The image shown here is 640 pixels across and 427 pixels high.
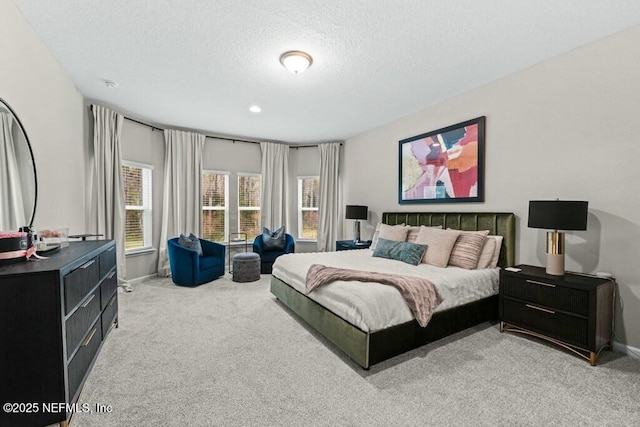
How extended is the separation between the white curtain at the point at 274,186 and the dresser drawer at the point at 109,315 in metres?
3.55

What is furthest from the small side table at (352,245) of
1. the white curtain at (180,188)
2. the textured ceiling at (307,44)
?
the white curtain at (180,188)

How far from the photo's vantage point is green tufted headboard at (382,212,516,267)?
3.29m

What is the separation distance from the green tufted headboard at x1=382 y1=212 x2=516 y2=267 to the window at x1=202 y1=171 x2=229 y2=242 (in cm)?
379

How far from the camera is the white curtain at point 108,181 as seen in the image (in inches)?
163

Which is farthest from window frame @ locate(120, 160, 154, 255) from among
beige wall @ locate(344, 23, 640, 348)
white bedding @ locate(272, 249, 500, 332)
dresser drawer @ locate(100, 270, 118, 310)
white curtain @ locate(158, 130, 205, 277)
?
beige wall @ locate(344, 23, 640, 348)

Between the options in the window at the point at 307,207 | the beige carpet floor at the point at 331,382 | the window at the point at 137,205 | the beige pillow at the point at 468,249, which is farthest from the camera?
the window at the point at 307,207

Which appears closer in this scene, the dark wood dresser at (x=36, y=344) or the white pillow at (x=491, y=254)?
the dark wood dresser at (x=36, y=344)

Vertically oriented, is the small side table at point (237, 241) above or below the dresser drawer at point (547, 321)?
above

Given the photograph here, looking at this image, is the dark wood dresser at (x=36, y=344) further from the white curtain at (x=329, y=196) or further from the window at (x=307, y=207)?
the window at (x=307, y=207)

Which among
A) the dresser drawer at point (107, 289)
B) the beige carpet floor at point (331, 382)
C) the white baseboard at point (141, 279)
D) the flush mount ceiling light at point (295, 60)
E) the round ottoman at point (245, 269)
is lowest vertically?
the beige carpet floor at point (331, 382)

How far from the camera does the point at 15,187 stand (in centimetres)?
212

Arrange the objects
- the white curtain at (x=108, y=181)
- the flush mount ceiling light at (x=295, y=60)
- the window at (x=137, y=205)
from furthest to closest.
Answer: the window at (x=137, y=205), the white curtain at (x=108, y=181), the flush mount ceiling light at (x=295, y=60)

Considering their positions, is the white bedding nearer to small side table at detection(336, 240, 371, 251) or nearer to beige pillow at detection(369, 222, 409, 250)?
beige pillow at detection(369, 222, 409, 250)

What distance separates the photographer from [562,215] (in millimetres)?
2496
